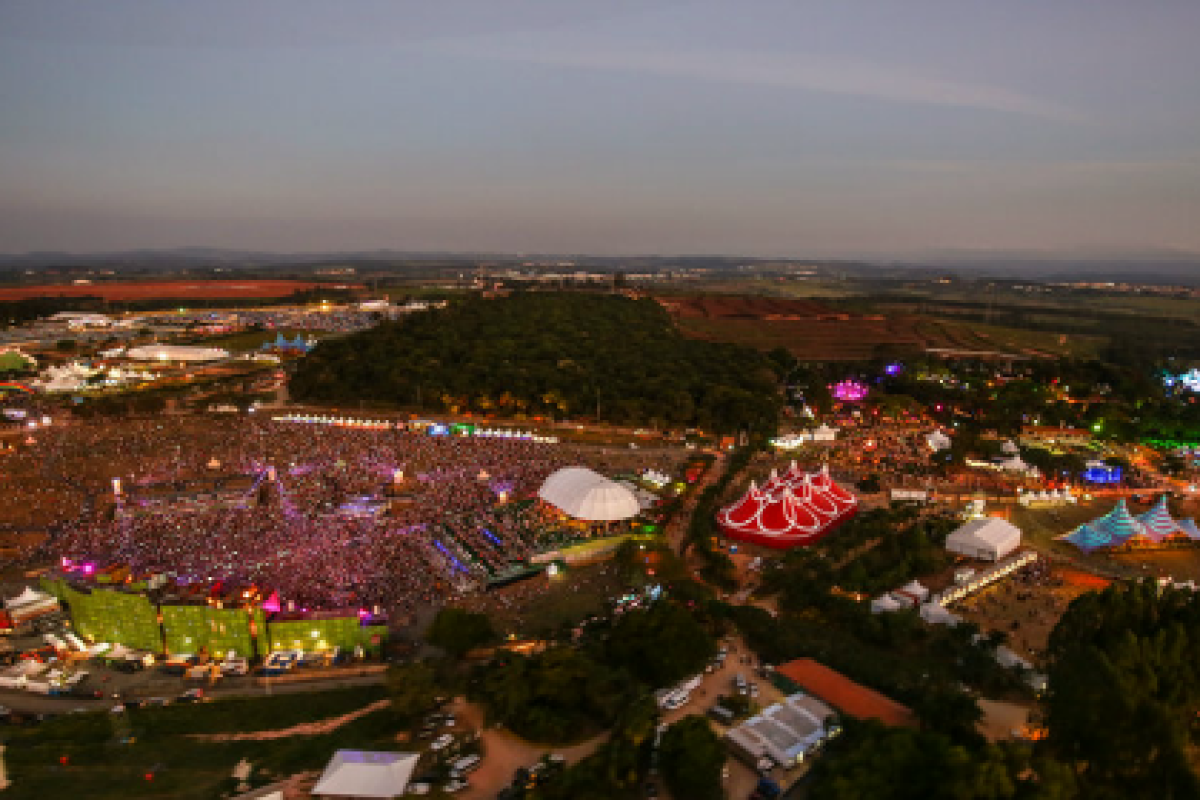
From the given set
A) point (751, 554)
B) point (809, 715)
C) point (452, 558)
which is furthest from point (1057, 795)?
point (452, 558)

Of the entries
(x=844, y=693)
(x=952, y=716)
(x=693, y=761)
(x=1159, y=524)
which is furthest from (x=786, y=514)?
(x=693, y=761)

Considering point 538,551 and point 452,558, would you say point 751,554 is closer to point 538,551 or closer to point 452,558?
point 538,551

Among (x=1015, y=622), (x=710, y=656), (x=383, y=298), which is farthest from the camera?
(x=383, y=298)

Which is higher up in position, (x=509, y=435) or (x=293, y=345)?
(x=293, y=345)

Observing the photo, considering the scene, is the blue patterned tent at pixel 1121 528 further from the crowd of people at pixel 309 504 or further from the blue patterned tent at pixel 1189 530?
the crowd of people at pixel 309 504

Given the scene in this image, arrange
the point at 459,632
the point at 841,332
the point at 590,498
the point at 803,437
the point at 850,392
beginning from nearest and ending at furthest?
the point at 459,632 → the point at 590,498 → the point at 803,437 → the point at 850,392 → the point at 841,332

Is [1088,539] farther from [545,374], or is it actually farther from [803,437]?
[545,374]
